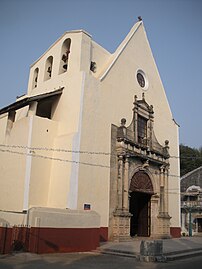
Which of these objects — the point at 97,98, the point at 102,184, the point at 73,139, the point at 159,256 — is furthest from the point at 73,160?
the point at 159,256

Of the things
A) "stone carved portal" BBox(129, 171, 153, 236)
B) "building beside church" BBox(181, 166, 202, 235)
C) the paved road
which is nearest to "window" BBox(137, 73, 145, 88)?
"stone carved portal" BBox(129, 171, 153, 236)

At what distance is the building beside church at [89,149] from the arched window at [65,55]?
0.20 feet

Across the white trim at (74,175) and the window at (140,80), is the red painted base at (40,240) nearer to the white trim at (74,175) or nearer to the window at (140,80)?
the white trim at (74,175)

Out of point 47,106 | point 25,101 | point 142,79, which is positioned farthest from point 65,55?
point 142,79

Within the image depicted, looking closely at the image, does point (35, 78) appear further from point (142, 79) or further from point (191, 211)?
point (191, 211)

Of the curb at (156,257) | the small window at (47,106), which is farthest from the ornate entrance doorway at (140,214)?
the small window at (47,106)

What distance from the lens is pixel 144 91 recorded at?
20.8m

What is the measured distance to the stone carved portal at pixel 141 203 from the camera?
1816 centimetres

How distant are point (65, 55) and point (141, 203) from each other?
10973 millimetres

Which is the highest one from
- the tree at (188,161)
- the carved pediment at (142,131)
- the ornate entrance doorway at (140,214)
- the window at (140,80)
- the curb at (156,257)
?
the window at (140,80)

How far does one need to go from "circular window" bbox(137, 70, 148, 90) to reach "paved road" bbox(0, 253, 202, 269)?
13.1m

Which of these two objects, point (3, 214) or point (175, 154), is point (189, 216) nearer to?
point (175, 154)

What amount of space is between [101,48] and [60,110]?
18.4 ft

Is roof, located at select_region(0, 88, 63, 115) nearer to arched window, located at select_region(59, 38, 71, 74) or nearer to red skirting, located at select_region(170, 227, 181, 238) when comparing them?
arched window, located at select_region(59, 38, 71, 74)
